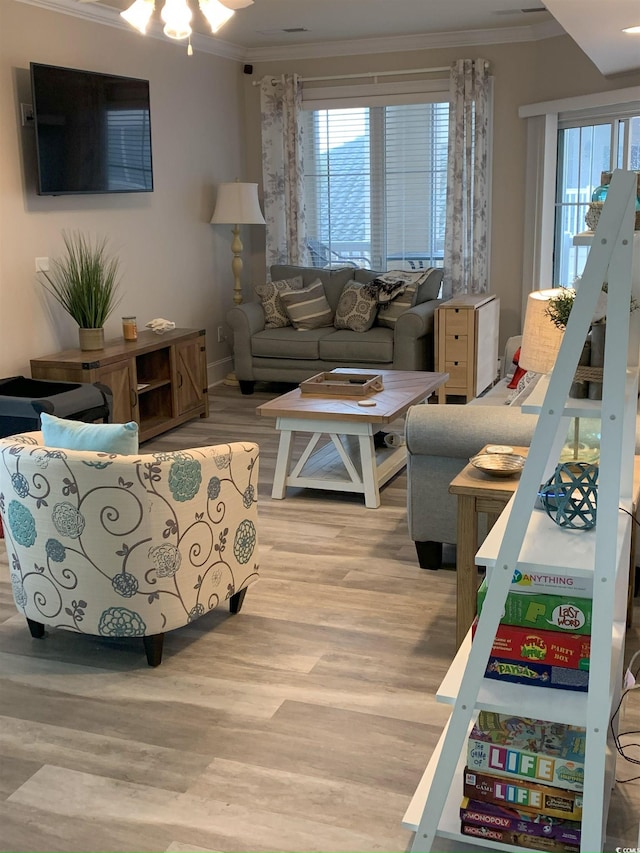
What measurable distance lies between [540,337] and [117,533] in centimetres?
144

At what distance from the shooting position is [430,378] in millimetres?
5473

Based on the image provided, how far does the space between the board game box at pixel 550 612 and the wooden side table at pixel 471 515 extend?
0.88 m

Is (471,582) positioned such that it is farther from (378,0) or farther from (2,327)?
(378,0)

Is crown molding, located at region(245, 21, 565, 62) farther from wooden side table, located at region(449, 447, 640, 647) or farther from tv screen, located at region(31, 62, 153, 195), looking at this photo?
wooden side table, located at region(449, 447, 640, 647)

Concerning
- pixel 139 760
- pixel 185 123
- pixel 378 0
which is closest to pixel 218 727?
pixel 139 760

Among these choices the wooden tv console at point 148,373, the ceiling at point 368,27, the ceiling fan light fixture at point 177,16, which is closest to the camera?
the ceiling fan light fixture at point 177,16

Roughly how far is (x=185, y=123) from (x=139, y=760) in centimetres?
555

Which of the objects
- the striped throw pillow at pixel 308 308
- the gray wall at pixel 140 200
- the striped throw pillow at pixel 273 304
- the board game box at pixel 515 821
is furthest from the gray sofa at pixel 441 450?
the striped throw pillow at pixel 273 304

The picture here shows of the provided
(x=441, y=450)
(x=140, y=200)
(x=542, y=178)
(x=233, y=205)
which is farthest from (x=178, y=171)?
(x=441, y=450)

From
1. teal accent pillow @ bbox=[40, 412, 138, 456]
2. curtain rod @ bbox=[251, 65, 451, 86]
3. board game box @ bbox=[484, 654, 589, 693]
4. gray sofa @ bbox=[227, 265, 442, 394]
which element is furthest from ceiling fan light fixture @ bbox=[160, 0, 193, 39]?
curtain rod @ bbox=[251, 65, 451, 86]

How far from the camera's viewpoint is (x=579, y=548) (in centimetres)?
193

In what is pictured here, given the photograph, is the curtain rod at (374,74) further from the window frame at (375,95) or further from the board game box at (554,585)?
the board game box at (554,585)

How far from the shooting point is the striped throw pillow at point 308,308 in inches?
285

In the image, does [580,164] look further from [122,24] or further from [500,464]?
[500,464]
